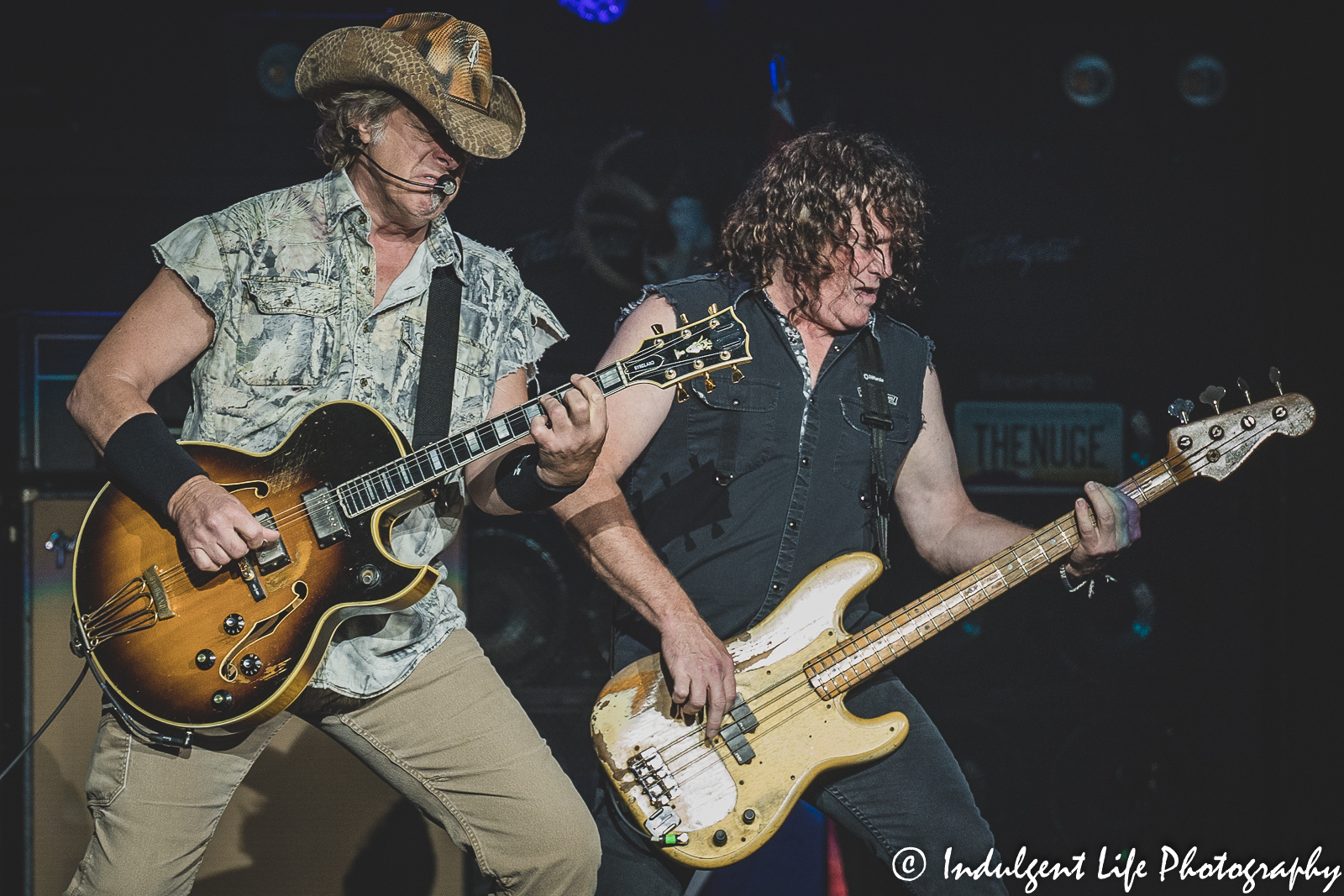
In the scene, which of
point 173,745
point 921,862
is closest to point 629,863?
point 921,862

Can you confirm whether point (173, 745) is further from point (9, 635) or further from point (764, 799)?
point (9, 635)

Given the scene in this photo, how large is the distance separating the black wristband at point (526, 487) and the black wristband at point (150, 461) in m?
0.63

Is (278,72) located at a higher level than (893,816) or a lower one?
higher

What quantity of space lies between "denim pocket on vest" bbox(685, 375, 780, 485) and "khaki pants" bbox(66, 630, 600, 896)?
80cm

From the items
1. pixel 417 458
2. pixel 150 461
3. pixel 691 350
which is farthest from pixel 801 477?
pixel 150 461

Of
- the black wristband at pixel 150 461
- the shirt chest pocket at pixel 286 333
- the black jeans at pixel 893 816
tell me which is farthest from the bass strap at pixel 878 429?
the black wristband at pixel 150 461

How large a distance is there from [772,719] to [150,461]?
1.47m

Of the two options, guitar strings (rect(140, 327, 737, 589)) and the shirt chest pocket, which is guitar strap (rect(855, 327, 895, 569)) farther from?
the shirt chest pocket

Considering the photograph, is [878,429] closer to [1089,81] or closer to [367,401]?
[367,401]

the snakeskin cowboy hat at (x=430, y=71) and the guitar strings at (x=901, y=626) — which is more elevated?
the snakeskin cowboy hat at (x=430, y=71)

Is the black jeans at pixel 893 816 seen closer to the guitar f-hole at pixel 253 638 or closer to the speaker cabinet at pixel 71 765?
the guitar f-hole at pixel 253 638

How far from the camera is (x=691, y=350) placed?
269 centimetres

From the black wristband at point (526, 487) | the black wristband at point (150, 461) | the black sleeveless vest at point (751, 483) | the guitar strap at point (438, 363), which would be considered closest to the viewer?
the black wristband at point (150, 461)

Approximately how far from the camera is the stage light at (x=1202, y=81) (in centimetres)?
522
